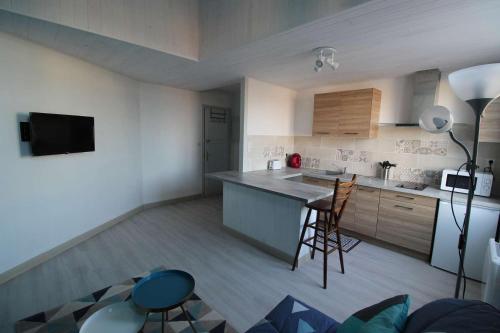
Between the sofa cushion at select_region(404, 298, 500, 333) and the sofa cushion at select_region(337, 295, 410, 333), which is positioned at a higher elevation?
the sofa cushion at select_region(404, 298, 500, 333)

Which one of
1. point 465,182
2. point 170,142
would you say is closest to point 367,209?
point 465,182

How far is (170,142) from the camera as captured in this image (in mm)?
4750

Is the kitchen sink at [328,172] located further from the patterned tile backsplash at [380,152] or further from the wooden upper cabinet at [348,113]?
the wooden upper cabinet at [348,113]

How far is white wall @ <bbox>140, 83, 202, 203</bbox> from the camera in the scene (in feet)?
14.5

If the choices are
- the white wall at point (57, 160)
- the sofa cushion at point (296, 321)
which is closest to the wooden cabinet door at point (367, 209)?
the sofa cushion at point (296, 321)

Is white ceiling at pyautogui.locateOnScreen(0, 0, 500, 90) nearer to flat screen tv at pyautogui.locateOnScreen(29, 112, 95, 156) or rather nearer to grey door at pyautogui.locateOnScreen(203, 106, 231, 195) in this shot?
flat screen tv at pyautogui.locateOnScreen(29, 112, 95, 156)

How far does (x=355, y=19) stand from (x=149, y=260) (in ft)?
10.4

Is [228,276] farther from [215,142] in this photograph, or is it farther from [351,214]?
[215,142]

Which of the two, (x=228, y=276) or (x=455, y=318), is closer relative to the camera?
(x=455, y=318)

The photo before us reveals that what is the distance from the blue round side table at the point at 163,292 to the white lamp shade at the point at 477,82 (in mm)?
2166

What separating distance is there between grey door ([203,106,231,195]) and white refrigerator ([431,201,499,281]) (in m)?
4.28

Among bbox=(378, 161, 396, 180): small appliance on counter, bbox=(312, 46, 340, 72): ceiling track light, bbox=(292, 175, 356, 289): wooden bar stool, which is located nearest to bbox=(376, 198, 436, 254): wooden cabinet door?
bbox=(378, 161, 396, 180): small appliance on counter

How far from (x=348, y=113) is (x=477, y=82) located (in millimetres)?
2268

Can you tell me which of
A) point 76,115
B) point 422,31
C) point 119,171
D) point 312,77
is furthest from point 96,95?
point 422,31
